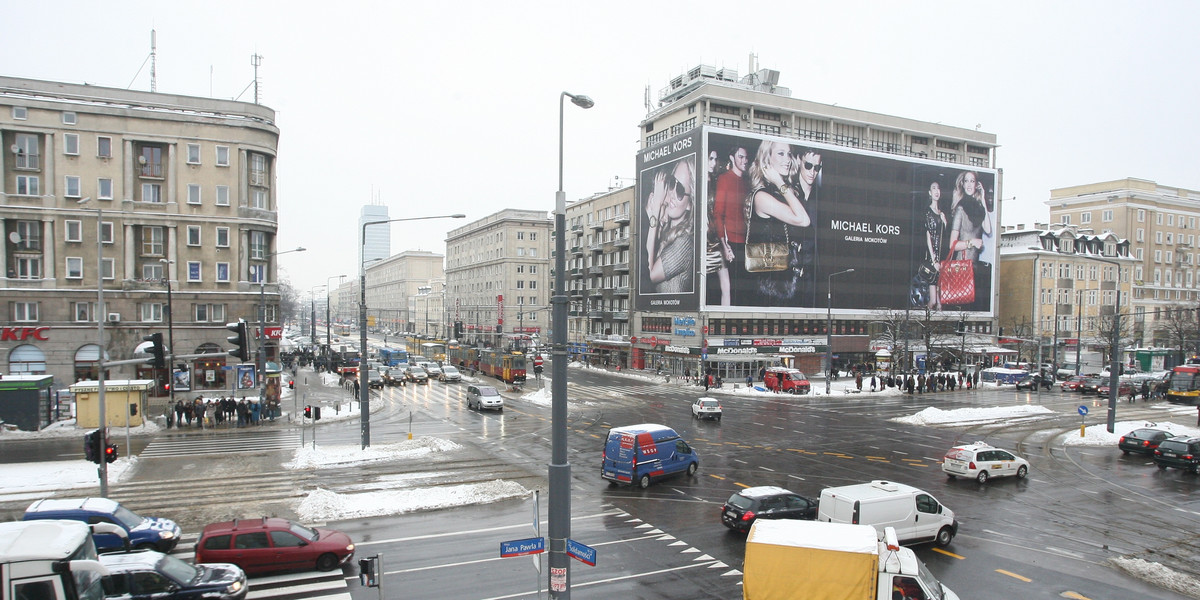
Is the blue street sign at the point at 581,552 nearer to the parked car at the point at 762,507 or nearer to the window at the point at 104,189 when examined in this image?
the parked car at the point at 762,507

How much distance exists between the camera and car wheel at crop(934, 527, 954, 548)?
16906 millimetres

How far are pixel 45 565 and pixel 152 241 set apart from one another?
1805 inches

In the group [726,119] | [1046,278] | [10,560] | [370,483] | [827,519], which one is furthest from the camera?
[1046,278]

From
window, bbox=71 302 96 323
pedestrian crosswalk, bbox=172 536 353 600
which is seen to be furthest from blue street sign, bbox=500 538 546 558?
window, bbox=71 302 96 323

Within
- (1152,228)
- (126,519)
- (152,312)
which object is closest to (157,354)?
(126,519)

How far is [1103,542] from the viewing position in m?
17.4

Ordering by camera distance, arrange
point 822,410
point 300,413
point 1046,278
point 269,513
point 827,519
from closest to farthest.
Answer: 1. point 827,519
2. point 269,513
3. point 300,413
4. point 822,410
5. point 1046,278

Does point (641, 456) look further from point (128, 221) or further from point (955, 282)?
point (955, 282)

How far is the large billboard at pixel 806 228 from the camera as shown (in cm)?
6794

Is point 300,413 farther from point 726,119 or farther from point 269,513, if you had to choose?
point 726,119

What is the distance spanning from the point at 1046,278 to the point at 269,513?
99.2 m

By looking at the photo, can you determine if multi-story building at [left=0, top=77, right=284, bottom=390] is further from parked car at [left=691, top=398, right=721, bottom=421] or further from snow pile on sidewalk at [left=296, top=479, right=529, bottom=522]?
parked car at [left=691, top=398, right=721, bottom=421]

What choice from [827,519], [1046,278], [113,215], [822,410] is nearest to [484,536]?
[827,519]

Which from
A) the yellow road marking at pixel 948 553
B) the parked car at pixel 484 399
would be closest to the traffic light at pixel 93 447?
the yellow road marking at pixel 948 553
